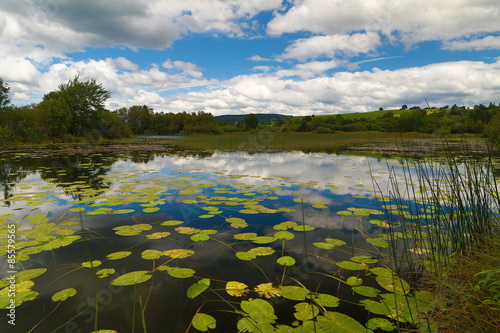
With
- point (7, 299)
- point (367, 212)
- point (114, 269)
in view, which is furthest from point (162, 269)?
point (367, 212)

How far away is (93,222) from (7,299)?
6.17 feet

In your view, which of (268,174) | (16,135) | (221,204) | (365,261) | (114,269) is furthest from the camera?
(16,135)

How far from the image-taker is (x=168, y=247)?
10.0 ft

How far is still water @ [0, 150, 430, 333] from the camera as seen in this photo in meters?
1.99

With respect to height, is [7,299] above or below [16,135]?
below

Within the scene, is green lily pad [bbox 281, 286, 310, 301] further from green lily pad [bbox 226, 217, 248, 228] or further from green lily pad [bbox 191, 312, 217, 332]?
green lily pad [bbox 226, 217, 248, 228]

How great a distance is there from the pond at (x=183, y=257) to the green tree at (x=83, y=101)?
30984 mm

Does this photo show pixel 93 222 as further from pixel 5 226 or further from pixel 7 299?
pixel 7 299

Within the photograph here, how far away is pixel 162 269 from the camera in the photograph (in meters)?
2.56

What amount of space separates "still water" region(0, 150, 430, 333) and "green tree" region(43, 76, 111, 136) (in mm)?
30110

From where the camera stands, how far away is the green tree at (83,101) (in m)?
30.6

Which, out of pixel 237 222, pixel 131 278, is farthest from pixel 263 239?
pixel 131 278

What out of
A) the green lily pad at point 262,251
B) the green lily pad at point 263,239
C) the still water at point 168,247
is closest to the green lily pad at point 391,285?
the still water at point 168,247

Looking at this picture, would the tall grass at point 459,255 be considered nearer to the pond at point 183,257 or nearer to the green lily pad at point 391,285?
the green lily pad at point 391,285
